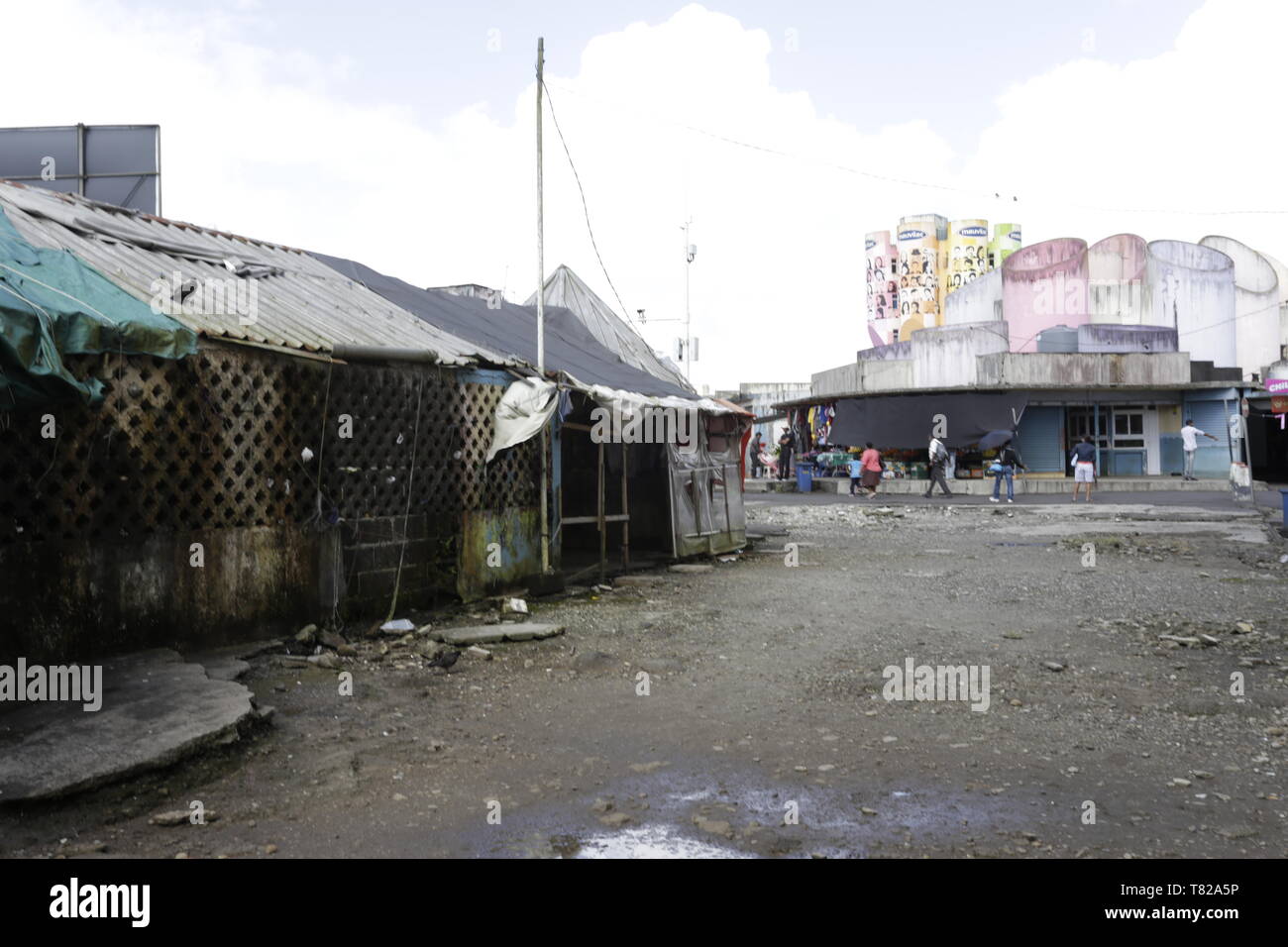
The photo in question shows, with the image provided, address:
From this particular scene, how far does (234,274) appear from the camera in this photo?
9352 mm

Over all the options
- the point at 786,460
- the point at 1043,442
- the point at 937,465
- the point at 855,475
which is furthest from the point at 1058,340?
the point at 937,465

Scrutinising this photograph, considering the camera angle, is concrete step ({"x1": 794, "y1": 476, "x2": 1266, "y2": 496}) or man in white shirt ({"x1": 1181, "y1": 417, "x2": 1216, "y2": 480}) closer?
man in white shirt ({"x1": 1181, "y1": 417, "x2": 1216, "y2": 480})

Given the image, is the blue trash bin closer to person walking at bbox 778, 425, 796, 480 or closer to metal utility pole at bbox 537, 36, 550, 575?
person walking at bbox 778, 425, 796, 480

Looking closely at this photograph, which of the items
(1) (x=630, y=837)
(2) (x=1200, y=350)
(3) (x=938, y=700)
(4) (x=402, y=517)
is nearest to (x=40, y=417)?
(4) (x=402, y=517)

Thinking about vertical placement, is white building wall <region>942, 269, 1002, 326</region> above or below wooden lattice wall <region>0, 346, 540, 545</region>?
above

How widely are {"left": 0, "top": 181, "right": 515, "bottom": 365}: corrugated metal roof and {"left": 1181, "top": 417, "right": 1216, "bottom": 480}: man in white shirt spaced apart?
25392 mm

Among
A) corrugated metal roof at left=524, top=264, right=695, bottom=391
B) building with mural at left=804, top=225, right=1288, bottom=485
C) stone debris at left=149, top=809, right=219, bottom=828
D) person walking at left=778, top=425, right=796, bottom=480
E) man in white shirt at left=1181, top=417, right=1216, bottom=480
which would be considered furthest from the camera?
person walking at left=778, top=425, right=796, bottom=480

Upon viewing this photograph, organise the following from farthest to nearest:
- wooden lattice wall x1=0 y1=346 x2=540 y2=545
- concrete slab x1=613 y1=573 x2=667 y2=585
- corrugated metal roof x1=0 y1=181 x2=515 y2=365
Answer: concrete slab x1=613 y1=573 x2=667 y2=585
corrugated metal roof x1=0 y1=181 x2=515 y2=365
wooden lattice wall x1=0 y1=346 x2=540 y2=545

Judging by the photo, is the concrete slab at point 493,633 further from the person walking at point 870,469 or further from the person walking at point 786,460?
the person walking at point 786,460

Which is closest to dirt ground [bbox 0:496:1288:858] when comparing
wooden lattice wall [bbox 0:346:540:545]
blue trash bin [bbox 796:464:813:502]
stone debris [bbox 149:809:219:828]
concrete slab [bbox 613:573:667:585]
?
stone debris [bbox 149:809:219:828]

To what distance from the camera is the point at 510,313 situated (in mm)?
14367

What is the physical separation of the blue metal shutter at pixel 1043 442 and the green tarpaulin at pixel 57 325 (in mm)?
30564

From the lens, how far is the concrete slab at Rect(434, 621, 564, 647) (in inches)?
311

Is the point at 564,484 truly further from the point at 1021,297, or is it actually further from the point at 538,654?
the point at 1021,297
